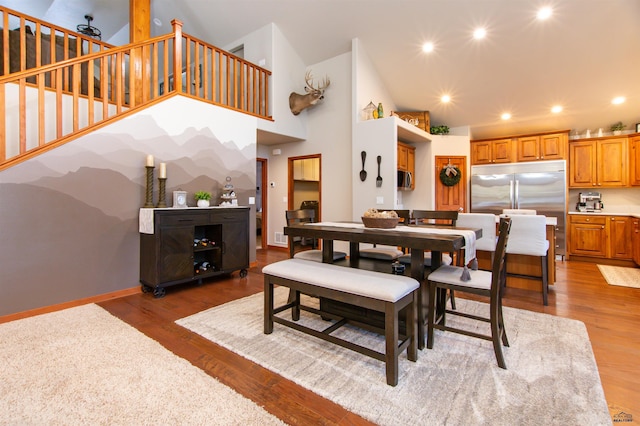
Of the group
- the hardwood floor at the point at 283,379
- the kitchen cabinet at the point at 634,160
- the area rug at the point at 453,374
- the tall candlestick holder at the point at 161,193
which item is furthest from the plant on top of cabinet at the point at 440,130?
the tall candlestick holder at the point at 161,193

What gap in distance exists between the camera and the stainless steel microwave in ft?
18.1

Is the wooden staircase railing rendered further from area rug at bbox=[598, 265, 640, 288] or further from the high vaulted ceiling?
area rug at bbox=[598, 265, 640, 288]

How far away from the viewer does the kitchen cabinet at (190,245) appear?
3420 millimetres

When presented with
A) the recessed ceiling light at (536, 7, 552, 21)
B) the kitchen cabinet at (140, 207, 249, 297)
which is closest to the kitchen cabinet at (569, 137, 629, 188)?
the recessed ceiling light at (536, 7, 552, 21)

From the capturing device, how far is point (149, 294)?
11.7 feet

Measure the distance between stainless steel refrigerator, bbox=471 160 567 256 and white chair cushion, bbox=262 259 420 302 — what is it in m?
4.81

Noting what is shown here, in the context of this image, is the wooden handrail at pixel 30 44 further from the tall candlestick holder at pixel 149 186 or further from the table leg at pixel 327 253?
the table leg at pixel 327 253

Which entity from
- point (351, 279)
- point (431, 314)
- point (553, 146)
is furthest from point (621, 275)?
point (351, 279)

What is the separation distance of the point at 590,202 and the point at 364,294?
240 inches

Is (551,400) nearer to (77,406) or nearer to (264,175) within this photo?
(77,406)

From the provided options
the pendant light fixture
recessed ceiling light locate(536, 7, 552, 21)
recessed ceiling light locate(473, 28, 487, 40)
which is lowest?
recessed ceiling light locate(536, 7, 552, 21)

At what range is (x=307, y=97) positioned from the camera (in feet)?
18.1

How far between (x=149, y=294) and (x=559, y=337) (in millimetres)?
4109

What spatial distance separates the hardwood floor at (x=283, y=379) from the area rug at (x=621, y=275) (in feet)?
0.41
